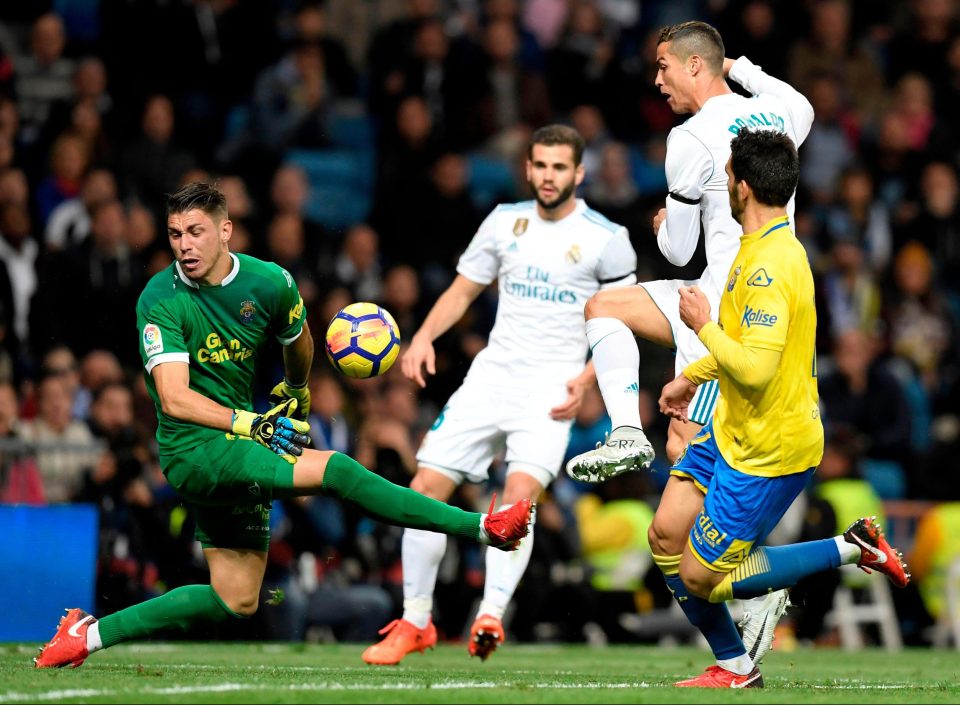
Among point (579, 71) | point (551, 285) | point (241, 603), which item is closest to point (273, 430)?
point (241, 603)

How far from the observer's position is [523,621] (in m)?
12.6

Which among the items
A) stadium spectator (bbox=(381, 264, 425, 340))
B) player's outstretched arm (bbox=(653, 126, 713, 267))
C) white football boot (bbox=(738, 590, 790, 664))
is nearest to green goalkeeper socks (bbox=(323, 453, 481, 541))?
white football boot (bbox=(738, 590, 790, 664))

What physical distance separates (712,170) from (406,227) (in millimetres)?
7031

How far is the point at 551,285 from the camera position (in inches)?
371

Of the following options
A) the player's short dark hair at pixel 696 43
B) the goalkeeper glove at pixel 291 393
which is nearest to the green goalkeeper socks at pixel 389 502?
the goalkeeper glove at pixel 291 393

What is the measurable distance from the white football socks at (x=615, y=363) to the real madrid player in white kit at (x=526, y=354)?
1161mm

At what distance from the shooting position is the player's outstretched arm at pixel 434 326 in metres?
9.23

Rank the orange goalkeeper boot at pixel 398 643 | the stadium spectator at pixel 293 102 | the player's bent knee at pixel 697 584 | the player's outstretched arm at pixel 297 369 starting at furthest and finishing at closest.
→ 1. the stadium spectator at pixel 293 102
2. the orange goalkeeper boot at pixel 398 643
3. the player's outstretched arm at pixel 297 369
4. the player's bent knee at pixel 697 584

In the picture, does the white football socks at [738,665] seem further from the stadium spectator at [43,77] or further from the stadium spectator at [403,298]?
the stadium spectator at [43,77]

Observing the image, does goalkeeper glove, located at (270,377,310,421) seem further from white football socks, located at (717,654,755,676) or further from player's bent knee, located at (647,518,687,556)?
white football socks, located at (717,654,755,676)

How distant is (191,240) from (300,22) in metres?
7.93

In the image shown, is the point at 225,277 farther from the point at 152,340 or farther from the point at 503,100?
the point at 503,100

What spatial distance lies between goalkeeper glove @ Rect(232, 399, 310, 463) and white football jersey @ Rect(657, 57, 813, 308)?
6.62 feet

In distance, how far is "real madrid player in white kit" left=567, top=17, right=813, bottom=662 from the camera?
761 centimetres
